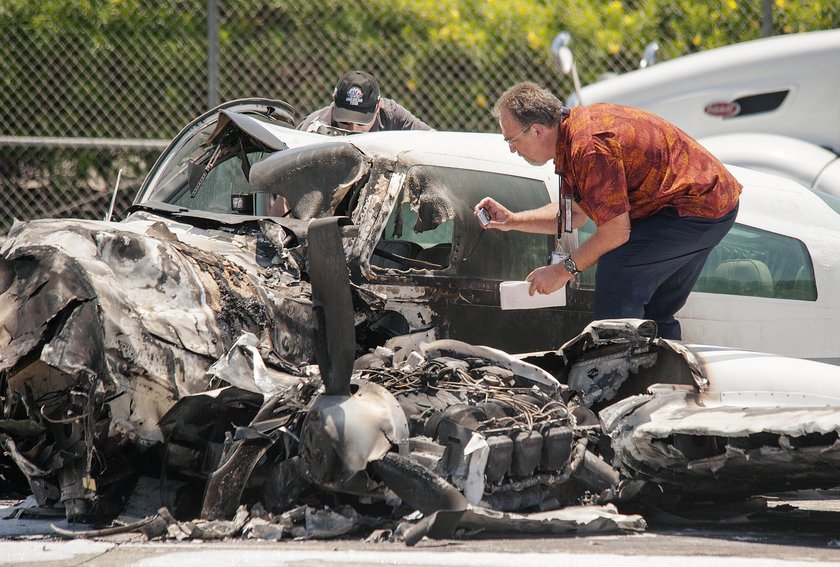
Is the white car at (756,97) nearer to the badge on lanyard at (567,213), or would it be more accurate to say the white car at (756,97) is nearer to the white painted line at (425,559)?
the badge on lanyard at (567,213)

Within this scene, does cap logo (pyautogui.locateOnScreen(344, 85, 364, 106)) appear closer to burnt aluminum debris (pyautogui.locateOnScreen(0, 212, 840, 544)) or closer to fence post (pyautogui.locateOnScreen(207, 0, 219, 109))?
burnt aluminum debris (pyautogui.locateOnScreen(0, 212, 840, 544))

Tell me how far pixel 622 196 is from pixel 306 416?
164cm

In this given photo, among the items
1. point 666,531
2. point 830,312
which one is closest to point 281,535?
point 666,531

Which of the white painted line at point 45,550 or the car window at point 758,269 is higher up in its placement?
the car window at point 758,269

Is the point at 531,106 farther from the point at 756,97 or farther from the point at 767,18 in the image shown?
the point at 767,18

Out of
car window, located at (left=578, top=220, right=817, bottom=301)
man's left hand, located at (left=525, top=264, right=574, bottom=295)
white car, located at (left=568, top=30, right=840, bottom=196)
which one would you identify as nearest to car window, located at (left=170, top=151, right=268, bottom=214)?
man's left hand, located at (left=525, top=264, right=574, bottom=295)

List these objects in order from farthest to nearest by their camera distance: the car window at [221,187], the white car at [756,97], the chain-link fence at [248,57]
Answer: the chain-link fence at [248,57], the white car at [756,97], the car window at [221,187]

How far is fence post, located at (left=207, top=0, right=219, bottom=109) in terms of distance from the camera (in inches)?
391

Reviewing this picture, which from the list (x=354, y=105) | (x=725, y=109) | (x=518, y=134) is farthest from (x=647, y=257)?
(x=725, y=109)

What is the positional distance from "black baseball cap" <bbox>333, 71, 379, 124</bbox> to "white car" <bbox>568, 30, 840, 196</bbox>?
6.54ft

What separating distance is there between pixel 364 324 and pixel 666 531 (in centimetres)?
153

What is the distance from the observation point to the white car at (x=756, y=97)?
27.5 feet

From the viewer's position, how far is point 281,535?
13.5 ft

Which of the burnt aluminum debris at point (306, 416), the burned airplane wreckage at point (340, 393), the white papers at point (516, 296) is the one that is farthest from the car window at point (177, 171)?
the white papers at point (516, 296)
